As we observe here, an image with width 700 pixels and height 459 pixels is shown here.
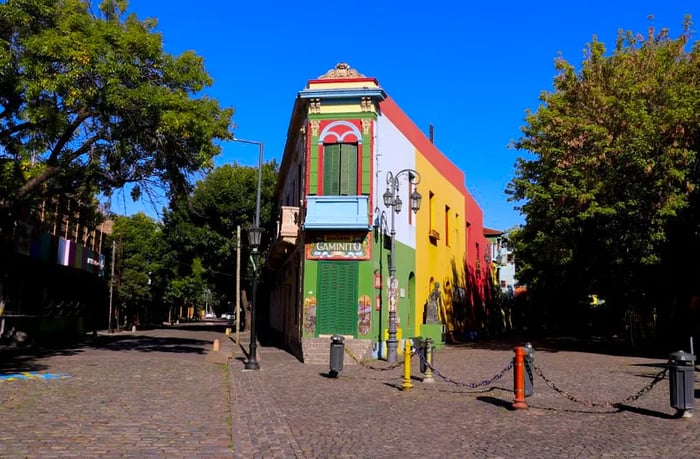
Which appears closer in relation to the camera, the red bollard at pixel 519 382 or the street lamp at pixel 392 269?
the red bollard at pixel 519 382

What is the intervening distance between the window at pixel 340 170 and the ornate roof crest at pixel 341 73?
2.29m

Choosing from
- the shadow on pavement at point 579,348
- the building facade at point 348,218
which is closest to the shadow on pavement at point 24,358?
the building facade at point 348,218

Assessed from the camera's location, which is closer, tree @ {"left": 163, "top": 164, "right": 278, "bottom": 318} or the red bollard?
the red bollard

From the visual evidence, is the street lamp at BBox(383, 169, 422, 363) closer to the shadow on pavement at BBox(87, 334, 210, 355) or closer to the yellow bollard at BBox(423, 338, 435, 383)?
the yellow bollard at BBox(423, 338, 435, 383)

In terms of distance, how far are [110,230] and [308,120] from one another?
38798 millimetres

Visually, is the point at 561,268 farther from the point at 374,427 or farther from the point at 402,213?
the point at 374,427

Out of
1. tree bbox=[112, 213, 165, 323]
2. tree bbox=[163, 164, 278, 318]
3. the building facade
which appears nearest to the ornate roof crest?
the building facade

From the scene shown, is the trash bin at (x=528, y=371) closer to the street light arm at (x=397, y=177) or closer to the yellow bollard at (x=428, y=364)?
the yellow bollard at (x=428, y=364)

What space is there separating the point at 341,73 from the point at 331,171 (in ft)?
10.9

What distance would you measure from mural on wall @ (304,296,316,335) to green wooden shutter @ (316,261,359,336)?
0.42ft

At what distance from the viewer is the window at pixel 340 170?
20.6 m

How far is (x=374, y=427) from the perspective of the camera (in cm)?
882

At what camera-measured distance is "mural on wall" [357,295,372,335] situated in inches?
776

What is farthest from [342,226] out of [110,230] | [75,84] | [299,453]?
[110,230]
